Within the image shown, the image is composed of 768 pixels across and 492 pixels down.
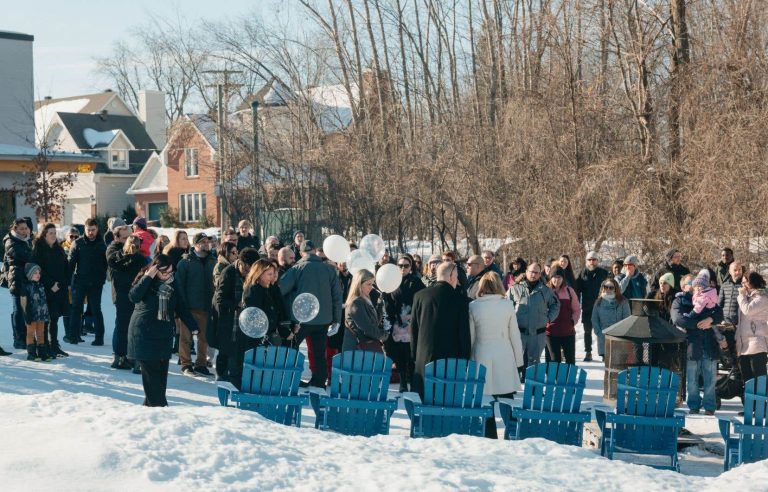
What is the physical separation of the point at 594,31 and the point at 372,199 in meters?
8.54

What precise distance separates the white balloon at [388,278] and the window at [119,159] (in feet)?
201

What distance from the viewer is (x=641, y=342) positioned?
1237 cm

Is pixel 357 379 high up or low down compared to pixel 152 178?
down

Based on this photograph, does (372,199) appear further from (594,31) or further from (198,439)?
(198,439)

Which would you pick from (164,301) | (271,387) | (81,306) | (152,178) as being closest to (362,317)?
(271,387)

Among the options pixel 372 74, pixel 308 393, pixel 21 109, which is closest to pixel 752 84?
pixel 308 393

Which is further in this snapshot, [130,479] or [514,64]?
[514,64]

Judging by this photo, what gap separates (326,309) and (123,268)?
253cm

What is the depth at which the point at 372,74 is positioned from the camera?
40625 mm

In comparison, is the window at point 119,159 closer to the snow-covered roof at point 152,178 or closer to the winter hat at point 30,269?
the snow-covered roof at point 152,178

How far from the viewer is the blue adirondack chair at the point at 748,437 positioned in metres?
9.30

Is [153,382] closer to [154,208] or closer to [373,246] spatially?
[373,246]

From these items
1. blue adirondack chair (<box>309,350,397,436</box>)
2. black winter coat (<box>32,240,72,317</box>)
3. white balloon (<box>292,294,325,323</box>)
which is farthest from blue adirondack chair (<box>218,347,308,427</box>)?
black winter coat (<box>32,240,72,317</box>)

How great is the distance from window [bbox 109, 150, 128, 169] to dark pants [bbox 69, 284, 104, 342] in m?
57.5
